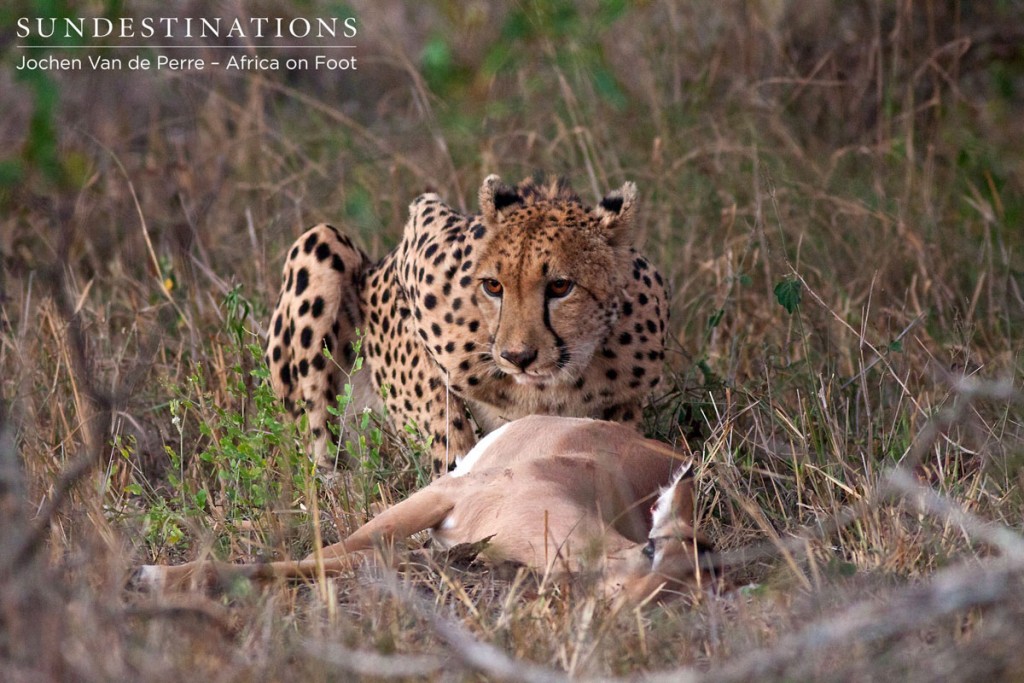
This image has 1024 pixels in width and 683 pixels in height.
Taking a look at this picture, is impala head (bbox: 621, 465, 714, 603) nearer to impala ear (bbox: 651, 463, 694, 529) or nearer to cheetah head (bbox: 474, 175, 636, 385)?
impala ear (bbox: 651, 463, 694, 529)

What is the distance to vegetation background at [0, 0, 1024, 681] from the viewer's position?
2736 mm

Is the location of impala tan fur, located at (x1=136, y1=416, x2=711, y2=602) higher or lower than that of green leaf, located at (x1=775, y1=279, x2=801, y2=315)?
Answer: lower

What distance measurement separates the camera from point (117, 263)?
5.93m

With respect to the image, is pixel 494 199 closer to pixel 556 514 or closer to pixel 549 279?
pixel 549 279

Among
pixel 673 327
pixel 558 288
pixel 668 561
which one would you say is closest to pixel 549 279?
pixel 558 288

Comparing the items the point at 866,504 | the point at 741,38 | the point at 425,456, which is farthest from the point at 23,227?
the point at 866,504

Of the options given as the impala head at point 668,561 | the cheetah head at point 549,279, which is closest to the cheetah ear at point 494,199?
the cheetah head at point 549,279

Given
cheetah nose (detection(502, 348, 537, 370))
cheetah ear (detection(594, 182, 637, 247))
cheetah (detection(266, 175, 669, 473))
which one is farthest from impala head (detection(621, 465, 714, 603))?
cheetah ear (detection(594, 182, 637, 247))

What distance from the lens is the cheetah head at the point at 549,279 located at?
13.4 feet

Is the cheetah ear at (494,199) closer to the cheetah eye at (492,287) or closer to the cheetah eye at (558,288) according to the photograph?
the cheetah eye at (492,287)

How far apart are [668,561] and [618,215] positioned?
59.8 inches

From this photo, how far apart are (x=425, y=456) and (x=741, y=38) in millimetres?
3494

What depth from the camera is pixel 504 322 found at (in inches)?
162

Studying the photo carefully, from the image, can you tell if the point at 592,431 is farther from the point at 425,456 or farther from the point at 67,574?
the point at 67,574
